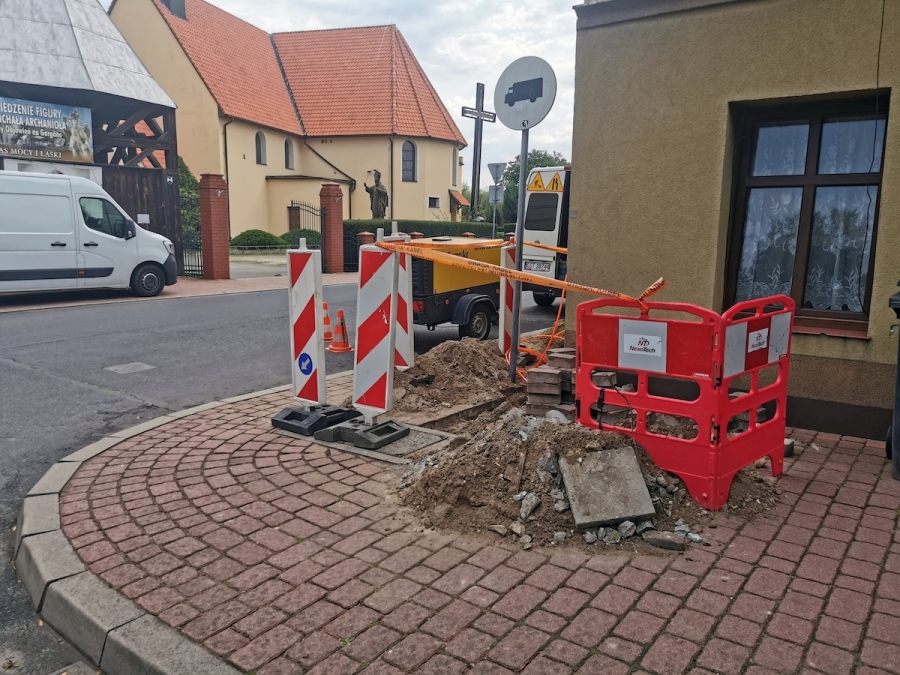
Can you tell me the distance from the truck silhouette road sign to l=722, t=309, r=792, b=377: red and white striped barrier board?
2.81 metres

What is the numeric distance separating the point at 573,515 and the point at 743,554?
869 mm

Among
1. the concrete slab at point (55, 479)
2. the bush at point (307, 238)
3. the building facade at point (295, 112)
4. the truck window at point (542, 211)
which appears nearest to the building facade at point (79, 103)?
the bush at point (307, 238)

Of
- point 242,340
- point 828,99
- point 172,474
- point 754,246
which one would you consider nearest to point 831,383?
point 754,246

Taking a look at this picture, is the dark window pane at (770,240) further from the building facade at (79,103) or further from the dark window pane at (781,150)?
the building facade at (79,103)

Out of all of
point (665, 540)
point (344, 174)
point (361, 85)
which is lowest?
point (665, 540)

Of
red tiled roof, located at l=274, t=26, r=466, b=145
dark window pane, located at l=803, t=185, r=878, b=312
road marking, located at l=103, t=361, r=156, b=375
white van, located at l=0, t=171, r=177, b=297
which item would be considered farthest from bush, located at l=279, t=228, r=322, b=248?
dark window pane, located at l=803, t=185, r=878, b=312

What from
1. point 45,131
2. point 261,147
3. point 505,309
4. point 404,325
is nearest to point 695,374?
point 404,325

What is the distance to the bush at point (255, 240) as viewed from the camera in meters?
32.8

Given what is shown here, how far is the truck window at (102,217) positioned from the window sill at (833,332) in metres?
13.8

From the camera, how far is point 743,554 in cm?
353

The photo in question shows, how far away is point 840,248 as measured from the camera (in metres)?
5.74

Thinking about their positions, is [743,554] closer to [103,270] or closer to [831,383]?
[831,383]

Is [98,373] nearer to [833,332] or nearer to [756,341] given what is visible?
[756,341]

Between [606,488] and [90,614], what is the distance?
2593 mm
